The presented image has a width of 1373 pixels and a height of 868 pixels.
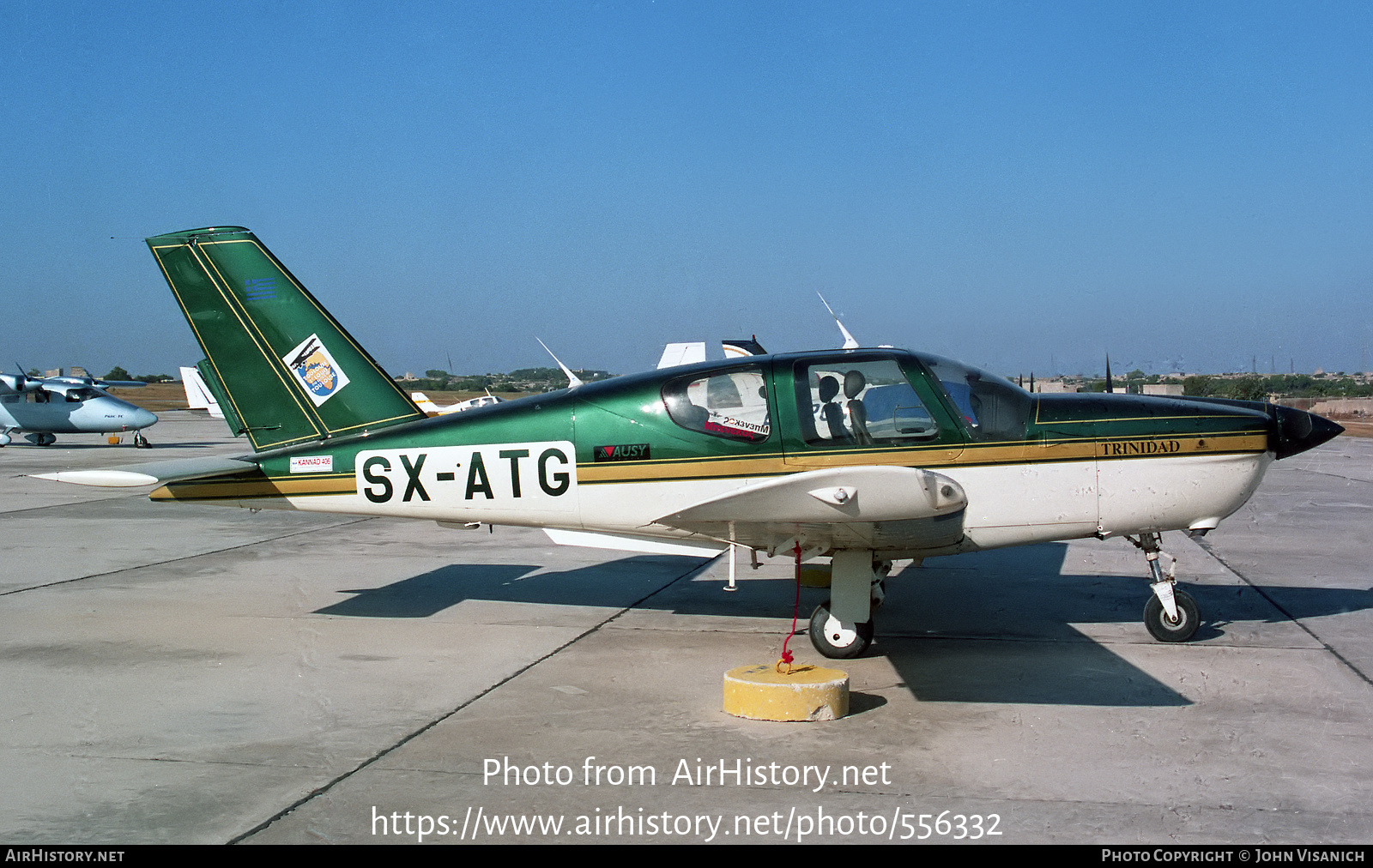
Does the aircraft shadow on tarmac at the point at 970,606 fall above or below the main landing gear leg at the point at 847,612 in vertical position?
below

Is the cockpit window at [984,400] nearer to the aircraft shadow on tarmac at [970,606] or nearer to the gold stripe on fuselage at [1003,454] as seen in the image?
the gold stripe on fuselage at [1003,454]

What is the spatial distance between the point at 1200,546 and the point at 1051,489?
20.8ft

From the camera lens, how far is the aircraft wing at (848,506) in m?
6.03

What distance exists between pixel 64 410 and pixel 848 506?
32.7m

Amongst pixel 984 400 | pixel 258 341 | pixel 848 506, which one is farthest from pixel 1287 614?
pixel 258 341

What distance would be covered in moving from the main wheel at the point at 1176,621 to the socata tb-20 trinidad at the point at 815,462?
0.5 inches

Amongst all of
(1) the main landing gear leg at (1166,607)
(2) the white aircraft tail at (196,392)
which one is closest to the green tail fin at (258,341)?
(1) the main landing gear leg at (1166,607)

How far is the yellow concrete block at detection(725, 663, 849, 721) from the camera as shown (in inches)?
230

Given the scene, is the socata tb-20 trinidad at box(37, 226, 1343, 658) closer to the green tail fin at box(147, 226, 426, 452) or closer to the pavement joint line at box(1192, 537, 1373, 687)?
the green tail fin at box(147, 226, 426, 452)

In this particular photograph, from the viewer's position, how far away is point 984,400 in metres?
7.15

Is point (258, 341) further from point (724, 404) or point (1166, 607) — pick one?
point (1166, 607)
